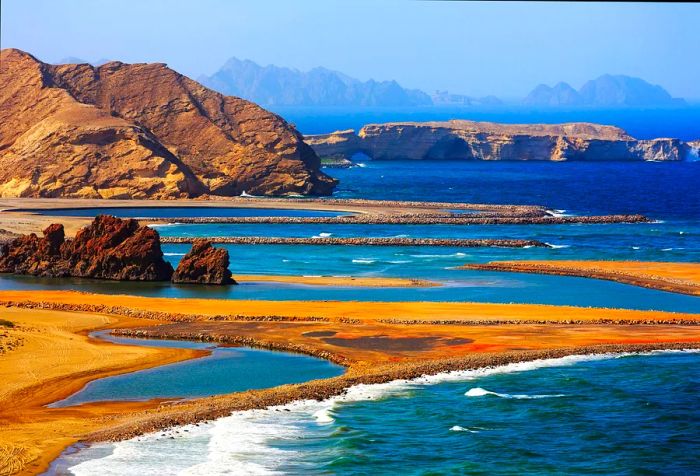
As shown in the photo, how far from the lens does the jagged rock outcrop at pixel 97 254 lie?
3191 inches

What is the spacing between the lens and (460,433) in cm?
3934

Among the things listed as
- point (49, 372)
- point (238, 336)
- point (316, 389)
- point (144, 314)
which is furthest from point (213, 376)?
point (144, 314)

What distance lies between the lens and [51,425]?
3875 centimetres

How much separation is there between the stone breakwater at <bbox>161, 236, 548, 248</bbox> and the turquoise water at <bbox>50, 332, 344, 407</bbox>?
173 feet

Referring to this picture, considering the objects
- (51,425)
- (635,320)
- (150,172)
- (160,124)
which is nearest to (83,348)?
(51,425)

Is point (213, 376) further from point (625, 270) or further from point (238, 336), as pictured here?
point (625, 270)

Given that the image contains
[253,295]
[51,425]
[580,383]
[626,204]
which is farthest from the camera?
[626,204]

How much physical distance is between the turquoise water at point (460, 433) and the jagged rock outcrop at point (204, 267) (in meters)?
33.7

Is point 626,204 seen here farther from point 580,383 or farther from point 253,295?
point 580,383

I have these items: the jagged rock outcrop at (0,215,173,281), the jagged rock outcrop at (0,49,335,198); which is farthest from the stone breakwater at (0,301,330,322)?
the jagged rock outcrop at (0,49,335,198)

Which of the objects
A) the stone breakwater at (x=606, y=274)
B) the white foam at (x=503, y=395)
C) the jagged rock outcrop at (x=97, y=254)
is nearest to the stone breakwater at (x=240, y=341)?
the white foam at (x=503, y=395)

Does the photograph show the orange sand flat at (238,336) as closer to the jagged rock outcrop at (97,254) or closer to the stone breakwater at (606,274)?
the jagged rock outcrop at (97,254)

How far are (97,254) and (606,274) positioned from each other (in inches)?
1502

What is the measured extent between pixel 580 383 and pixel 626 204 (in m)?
105
